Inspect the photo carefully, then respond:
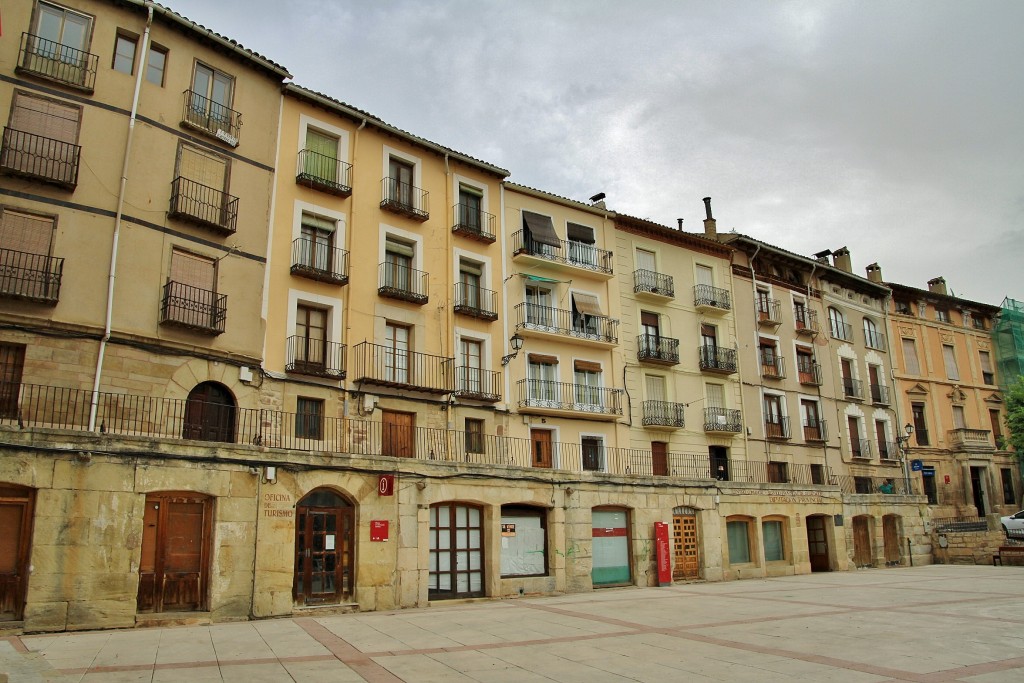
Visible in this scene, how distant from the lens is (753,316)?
111 feet

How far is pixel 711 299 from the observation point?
31969 mm

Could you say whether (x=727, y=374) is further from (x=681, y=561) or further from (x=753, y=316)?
(x=681, y=561)

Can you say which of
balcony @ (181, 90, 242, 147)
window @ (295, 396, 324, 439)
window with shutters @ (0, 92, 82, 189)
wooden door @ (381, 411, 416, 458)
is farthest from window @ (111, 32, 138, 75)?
wooden door @ (381, 411, 416, 458)

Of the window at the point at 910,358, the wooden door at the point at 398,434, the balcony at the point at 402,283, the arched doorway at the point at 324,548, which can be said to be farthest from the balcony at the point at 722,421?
the arched doorway at the point at 324,548

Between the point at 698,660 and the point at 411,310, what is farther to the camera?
the point at 411,310

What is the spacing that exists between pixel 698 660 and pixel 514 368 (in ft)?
51.2

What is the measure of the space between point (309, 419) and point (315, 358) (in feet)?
5.88

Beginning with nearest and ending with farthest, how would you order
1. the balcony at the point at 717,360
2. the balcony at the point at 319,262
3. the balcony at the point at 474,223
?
the balcony at the point at 319,262
the balcony at the point at 474,223
the balcony at the point at 717,360

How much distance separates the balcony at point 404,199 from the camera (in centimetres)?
2372

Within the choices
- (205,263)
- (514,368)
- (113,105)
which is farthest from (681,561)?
(113,105)

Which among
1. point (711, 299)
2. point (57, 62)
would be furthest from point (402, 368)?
point (711, 299)

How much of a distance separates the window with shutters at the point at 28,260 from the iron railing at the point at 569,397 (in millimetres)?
14306

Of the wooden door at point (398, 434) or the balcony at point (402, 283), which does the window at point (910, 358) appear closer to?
the balcony at point (402, 283)

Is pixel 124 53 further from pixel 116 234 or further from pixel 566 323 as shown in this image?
pixel 566 323
